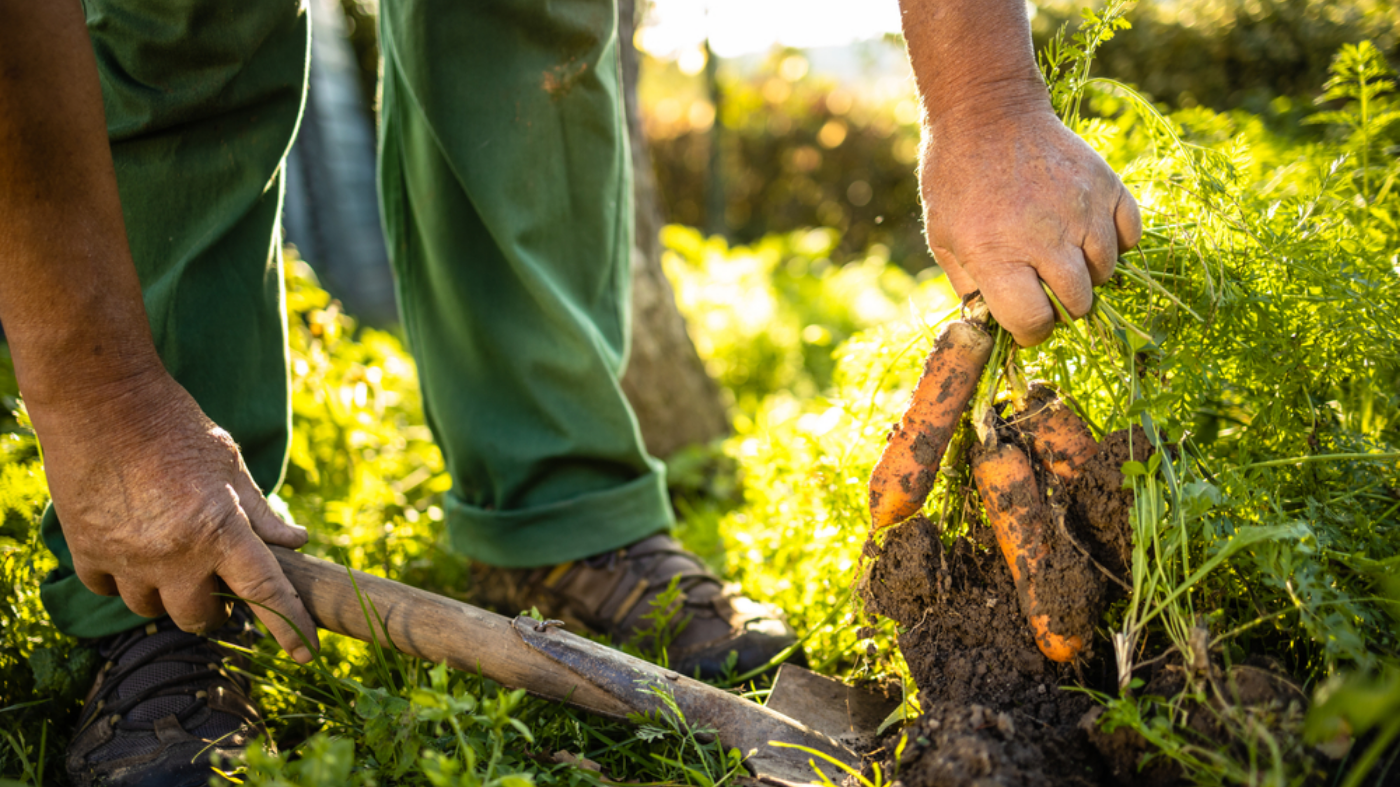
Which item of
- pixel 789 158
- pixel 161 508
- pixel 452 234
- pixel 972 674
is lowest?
pixel 789 158

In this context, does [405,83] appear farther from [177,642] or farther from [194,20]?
[177,642]

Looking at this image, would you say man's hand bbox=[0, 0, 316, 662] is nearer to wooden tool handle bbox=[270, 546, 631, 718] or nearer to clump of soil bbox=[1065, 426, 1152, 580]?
wooden tool handle bbox=[270, 546, 631, 718]

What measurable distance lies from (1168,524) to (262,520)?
1.56m

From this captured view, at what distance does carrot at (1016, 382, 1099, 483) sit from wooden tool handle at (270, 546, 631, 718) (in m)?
0.86

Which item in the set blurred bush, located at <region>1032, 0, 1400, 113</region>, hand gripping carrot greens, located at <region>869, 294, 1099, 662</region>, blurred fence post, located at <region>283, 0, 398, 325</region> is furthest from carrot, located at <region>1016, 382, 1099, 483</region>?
blurred fence post, located at <region>283, 0, 398, 325</region>

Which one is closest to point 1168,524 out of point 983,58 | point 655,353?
point 983,58

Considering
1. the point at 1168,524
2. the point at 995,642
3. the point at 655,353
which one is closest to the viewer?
the point at 1168,524

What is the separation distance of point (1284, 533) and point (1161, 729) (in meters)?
0.32

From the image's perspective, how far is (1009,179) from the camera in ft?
4.16

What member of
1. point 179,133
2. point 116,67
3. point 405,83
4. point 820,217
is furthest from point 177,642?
point 820,217

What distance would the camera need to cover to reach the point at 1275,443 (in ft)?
4.93

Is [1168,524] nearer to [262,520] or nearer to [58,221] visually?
[262,520]

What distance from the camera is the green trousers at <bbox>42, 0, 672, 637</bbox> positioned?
1578 millimetres

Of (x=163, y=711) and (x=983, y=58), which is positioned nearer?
(x=983, y=58)
